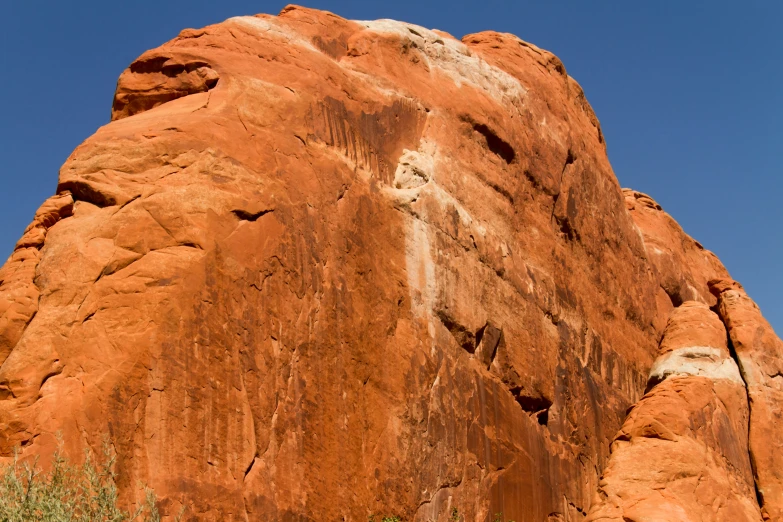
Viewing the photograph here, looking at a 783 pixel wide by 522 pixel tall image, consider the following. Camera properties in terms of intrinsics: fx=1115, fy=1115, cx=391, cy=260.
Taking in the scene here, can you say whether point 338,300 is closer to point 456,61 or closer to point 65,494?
point 65,494

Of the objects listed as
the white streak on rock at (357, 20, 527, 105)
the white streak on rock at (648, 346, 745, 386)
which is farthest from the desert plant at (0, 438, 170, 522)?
the white streak on rock at (648, 346, 745, 386)

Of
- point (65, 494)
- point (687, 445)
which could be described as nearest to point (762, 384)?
point (687, 445)

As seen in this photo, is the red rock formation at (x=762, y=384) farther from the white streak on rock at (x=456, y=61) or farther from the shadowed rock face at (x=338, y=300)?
the white streak on rock at (x=456, y=61)

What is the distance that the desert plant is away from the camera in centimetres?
1490

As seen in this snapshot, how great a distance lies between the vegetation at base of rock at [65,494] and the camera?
48.9ft


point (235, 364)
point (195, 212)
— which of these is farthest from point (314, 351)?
point (195, 212)

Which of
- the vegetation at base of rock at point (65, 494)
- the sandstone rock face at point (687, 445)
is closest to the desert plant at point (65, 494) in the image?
the vegetation at base of rock at point (65, 494)

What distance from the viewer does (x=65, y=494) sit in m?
15.4

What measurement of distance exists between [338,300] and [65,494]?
6837 mm

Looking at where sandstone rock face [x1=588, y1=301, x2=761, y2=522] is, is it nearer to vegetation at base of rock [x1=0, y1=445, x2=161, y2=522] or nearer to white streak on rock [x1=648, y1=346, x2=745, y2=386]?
white streak on rock [x1=648, y1=346, x2=745, y2=386]

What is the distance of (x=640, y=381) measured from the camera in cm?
3186

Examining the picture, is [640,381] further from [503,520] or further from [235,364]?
[235,364]

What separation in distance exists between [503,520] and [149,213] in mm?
10311

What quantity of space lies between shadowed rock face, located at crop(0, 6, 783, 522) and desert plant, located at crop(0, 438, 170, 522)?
0.38 metres
